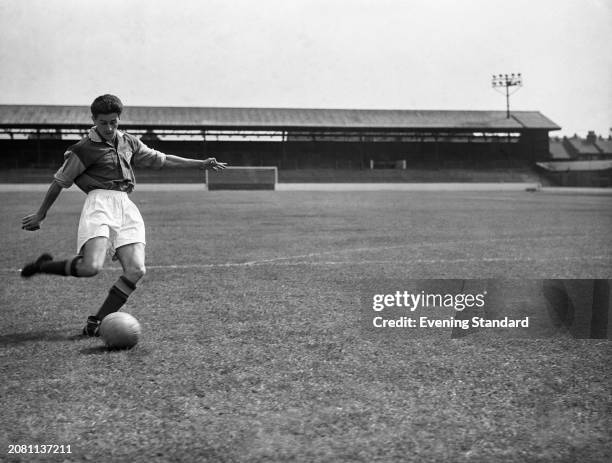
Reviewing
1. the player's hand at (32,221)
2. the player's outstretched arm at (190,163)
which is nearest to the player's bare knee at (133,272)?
the player's hand at (32,221)

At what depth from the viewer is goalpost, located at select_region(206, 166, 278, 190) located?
4675cm

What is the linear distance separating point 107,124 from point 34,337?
158cm

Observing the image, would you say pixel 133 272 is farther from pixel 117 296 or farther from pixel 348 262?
pixel 348 262

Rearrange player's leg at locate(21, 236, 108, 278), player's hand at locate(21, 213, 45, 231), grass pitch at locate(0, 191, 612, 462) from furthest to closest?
player's hand at locate(21, 213, 45, 231) → player's leg at locate(21, 236, 108, 278) → grass pitch at locate(0, 191, 612, 462)

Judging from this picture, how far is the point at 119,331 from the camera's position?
4.28m

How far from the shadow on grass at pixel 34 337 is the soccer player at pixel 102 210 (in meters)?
0.16

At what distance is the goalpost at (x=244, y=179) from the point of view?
46750 millimetres

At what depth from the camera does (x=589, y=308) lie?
5293 mm

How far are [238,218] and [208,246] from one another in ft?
24.3

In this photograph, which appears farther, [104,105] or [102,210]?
[102,210]

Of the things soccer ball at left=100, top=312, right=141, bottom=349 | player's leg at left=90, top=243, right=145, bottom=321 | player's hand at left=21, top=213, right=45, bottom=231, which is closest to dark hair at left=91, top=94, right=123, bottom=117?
player's hand at left=21, top=213, right=45, bottom=231

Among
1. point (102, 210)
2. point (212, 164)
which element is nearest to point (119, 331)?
point (102, 210)

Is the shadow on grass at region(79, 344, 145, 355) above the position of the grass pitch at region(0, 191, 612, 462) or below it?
below

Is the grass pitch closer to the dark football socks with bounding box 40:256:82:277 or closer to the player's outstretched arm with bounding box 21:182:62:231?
the dark football socks with bounding box 40:256:82:277
